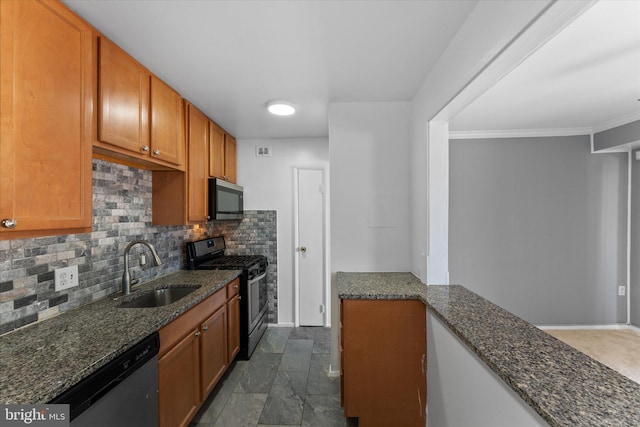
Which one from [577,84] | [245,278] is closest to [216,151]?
[245,278]

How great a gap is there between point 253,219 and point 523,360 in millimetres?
2964

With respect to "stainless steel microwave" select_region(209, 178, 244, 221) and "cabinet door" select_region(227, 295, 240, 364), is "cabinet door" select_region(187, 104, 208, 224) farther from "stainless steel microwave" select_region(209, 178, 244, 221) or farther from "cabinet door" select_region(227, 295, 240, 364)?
"cabinet door" select_region(227, 295, 240, 364)

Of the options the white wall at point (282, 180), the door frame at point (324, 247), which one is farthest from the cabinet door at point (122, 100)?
the door frame at point (324, 247)

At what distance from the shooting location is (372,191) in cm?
227

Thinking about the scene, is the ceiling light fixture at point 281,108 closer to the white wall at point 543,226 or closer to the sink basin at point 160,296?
the sink basin at point 160,296

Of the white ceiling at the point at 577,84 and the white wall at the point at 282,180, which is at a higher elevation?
the white ceiling at the point at 577,84

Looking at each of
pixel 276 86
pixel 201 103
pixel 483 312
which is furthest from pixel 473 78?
pixel 201 103

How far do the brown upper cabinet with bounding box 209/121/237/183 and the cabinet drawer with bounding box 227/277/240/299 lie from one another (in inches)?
41.3

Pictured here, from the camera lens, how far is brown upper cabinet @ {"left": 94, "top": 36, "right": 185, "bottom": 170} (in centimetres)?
139

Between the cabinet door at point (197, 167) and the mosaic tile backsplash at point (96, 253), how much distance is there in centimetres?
30

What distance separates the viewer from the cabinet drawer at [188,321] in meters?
1.43

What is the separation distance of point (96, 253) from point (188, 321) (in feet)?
2.29

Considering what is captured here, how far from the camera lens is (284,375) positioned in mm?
2369
